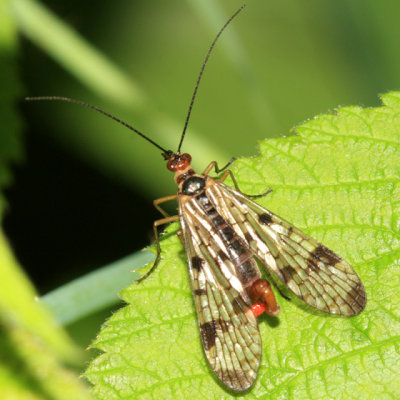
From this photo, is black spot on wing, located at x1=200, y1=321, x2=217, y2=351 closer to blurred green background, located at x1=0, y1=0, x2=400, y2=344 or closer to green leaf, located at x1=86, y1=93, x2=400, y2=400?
green leaf, located at x1=86, y1=93, x2=400, y2=400

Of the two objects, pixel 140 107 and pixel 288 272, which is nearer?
pixel 288 272

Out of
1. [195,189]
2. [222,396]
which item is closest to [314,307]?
[222,396]

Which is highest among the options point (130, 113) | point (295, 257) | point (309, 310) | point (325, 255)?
point (130, 113)

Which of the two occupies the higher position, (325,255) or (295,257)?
(295,257)

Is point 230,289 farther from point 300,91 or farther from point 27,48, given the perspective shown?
point 27,48

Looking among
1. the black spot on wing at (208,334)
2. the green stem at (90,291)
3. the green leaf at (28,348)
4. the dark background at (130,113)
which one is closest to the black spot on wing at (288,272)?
the black spot on wing at (208,334)

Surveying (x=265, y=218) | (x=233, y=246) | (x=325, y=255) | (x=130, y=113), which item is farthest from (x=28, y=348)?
(x=130, y=113)

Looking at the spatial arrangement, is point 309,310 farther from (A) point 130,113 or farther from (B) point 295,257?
(A) point 130,113
